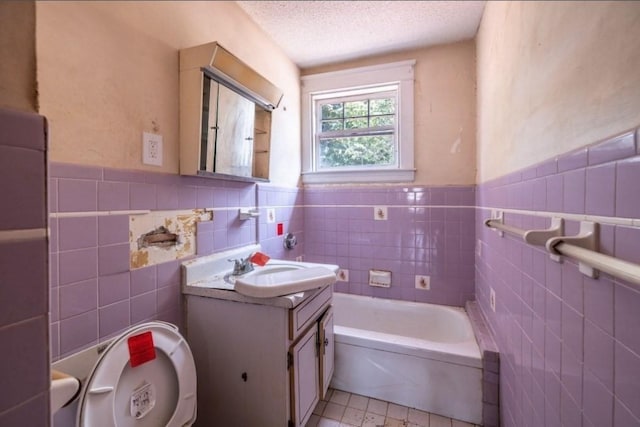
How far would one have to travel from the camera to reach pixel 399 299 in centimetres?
233

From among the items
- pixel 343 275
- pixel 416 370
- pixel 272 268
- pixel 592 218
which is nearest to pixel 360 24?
pixel 272 268

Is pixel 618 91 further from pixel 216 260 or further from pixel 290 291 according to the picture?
pixel 216 260

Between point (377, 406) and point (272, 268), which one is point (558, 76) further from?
point (377, 406)

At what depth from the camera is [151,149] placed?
1.19 meters

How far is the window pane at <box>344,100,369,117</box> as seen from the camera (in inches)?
98.0

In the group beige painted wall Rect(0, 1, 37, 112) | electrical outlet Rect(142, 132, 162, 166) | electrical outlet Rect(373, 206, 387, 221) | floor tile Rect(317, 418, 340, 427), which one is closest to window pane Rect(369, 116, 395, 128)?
electrical outlet Rect(373, 206, 387, 221)

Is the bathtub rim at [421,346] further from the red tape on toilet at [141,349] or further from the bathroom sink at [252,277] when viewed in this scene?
the red tape on toilet at [141,349]

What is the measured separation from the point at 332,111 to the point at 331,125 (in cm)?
13

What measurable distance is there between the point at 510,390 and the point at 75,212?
6.28 feet

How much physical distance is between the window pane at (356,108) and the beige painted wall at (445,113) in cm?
40

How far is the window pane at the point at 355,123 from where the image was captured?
249 cm

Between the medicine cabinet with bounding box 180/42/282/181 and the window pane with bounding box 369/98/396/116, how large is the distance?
1028 millimetres

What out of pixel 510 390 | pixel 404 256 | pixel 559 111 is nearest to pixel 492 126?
pixel 559 111

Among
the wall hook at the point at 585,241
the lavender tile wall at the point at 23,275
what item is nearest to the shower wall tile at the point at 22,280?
the lavender tile wall at the point at 23,275
